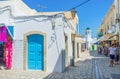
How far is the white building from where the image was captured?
15203 millimetres

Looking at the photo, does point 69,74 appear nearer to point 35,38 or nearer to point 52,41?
point 52,41

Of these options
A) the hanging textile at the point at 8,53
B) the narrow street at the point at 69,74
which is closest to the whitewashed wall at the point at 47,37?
the hanging textile at the point at 8,53

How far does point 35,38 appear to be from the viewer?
15.6m

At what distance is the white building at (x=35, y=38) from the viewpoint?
15.2 metres

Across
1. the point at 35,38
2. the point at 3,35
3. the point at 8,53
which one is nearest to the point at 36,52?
the point at 35,38

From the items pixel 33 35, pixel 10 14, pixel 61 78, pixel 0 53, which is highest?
pixel 10 14

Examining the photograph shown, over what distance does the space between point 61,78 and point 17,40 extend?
4.83 metres

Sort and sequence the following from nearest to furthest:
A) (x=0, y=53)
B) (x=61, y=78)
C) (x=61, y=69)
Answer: (x=61, y=78) < (x=61, y=69) < (x=0, y=53)

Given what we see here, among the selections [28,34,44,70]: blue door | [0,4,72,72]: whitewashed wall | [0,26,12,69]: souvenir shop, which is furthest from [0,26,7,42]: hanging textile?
[28,34,44,70]: blue door

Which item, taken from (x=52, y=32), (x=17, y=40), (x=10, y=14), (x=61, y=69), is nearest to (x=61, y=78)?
(x=61, y=69)

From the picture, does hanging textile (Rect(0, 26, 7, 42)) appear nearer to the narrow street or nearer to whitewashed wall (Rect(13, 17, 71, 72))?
whitewashed wall (Rect(13, 17, 71, 72))

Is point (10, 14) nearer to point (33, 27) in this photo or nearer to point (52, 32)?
point (33, 27)

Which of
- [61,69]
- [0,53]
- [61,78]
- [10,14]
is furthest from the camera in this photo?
[0,53]

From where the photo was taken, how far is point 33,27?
613 inches
